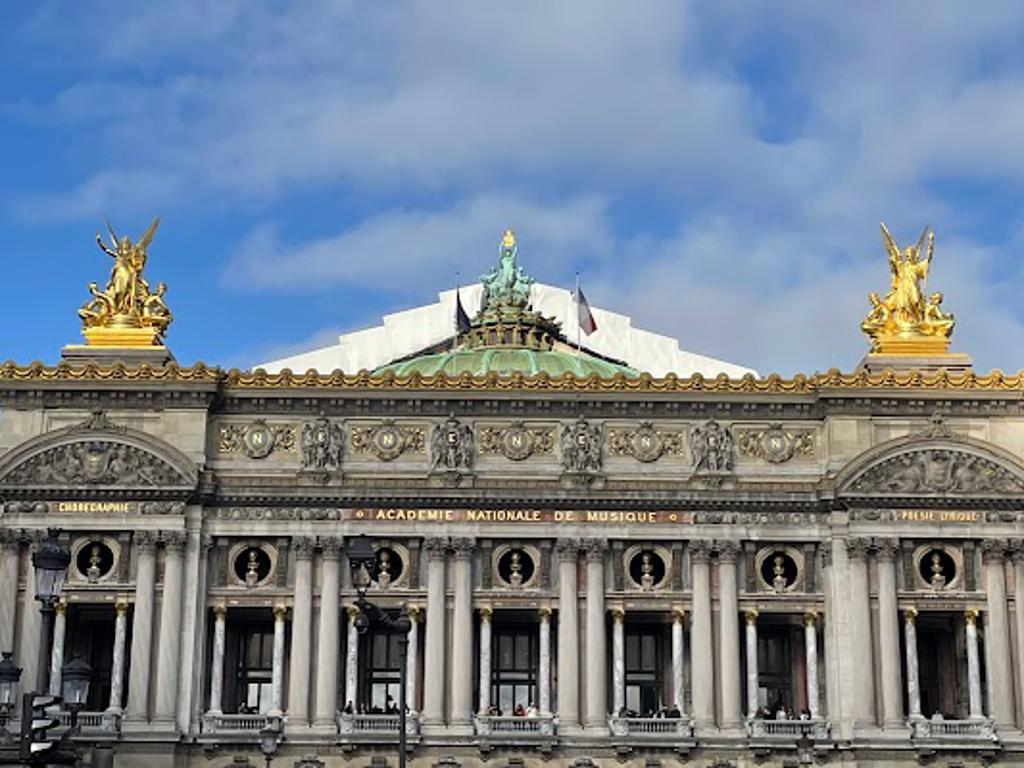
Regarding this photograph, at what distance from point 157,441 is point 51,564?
29525 millimetres

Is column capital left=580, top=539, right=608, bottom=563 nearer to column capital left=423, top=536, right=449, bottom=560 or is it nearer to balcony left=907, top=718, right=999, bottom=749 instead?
column capital left=423, top=536, right=449, bottom=560

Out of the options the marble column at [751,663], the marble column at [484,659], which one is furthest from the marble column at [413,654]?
the marble column at [751,663]

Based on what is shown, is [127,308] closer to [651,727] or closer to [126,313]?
[126,313]

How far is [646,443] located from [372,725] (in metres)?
13.3

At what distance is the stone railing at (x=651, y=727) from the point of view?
2132 inches

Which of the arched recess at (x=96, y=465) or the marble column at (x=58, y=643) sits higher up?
the arched recess at (x=96, y=465)

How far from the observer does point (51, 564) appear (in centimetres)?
2742

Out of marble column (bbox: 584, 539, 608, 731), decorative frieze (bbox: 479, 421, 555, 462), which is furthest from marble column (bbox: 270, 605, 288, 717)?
marble column (bbox: 584, 539, 608, 731)

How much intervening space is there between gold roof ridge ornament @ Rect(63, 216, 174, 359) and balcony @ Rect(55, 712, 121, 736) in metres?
12.8

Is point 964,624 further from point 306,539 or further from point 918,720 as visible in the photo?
point 306,539

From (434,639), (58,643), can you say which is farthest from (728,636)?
(58,643)

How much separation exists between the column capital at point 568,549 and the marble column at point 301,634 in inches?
329

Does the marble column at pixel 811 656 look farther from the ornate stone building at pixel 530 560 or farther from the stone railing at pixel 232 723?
the stone railing at pixel 232 723

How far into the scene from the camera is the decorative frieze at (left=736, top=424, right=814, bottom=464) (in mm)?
57719
